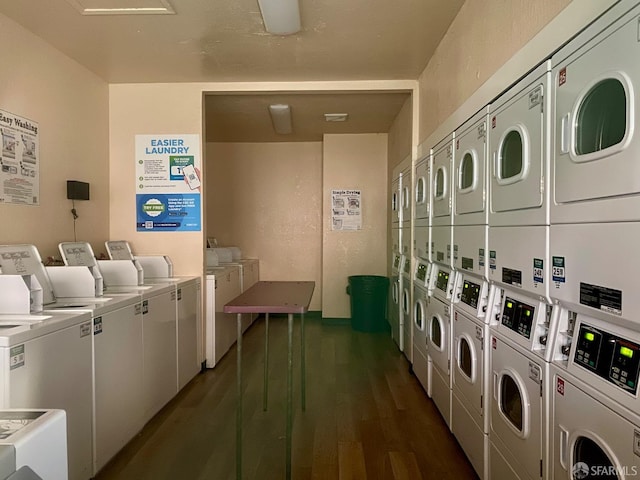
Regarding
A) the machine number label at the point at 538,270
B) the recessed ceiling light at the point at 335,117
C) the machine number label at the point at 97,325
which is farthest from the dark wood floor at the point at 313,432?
the recessed ceiling light at the point at 335,117

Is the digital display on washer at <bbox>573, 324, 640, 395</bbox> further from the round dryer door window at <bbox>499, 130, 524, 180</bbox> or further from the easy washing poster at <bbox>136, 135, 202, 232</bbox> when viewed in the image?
the easy washing poster at <bbox>136, 135, 202, 232</bbox>

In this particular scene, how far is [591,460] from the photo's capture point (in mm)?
1200

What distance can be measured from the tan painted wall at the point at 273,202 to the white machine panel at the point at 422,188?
108 inches

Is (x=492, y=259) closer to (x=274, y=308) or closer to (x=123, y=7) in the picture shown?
(x=274, y=308)

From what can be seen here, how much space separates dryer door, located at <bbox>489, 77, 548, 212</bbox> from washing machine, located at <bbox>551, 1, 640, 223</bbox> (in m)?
0.09

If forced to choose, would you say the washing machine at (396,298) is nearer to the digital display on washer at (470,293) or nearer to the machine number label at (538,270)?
the digital display on washer at (470,293)

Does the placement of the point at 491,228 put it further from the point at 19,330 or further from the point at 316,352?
the point at 316,352

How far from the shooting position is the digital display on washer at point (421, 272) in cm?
319

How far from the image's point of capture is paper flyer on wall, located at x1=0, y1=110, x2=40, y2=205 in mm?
2496

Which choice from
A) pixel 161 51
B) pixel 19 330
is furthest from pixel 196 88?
pixel 19 330

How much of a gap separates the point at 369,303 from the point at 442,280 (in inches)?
96.6

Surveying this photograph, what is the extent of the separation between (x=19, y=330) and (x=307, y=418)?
1824 mm

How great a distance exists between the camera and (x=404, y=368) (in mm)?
3814

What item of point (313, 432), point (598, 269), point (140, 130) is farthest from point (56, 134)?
point (598, 269)
